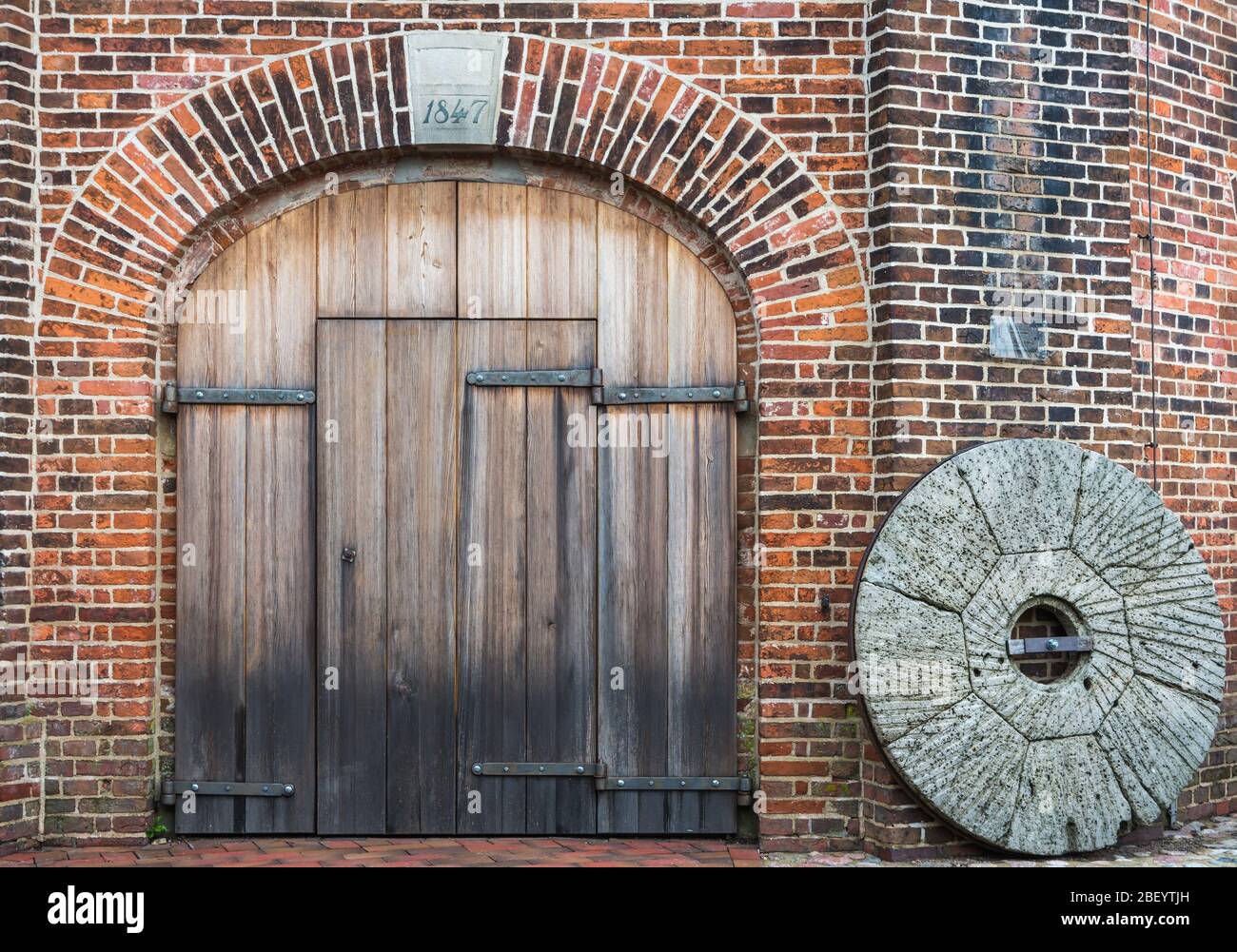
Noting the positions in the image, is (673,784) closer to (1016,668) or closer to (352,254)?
(1016,668)

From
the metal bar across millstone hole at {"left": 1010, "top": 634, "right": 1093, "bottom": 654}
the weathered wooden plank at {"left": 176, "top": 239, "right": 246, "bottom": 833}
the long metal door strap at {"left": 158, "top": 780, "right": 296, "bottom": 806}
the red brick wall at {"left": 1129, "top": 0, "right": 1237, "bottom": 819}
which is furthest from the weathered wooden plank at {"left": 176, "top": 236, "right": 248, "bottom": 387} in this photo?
the red brick wall at {"left": 1129, "top": 0, "right": 1237, "bottom": 819}

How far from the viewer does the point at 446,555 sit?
5.16m

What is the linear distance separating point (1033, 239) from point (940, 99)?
2.18 ft

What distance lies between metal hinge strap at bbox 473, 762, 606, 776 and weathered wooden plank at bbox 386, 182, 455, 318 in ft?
5.91

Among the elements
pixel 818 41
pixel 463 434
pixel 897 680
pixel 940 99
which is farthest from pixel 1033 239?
pixel 463 434

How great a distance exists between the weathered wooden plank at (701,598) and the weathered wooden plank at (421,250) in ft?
3.21

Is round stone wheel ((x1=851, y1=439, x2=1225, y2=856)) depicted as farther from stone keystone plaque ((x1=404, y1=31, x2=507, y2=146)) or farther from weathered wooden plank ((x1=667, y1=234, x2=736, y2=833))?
stone keystone plaque ((x1=404, y1=31, x2=507, y2=146))

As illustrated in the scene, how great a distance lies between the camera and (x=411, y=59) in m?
5.07

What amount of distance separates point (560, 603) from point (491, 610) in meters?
0.28

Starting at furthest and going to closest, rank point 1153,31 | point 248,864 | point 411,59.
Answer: point 1153,31
point 411,59
point 248,864

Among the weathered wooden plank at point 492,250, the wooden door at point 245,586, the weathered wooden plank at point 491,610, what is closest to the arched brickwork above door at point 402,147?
the weathered wooden plank at point 492,250

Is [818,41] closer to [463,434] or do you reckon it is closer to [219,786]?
[463,434]

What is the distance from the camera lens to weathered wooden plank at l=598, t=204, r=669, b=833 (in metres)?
5.16

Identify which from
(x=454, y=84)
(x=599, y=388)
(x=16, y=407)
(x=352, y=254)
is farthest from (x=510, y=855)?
(x=454, y=84)
